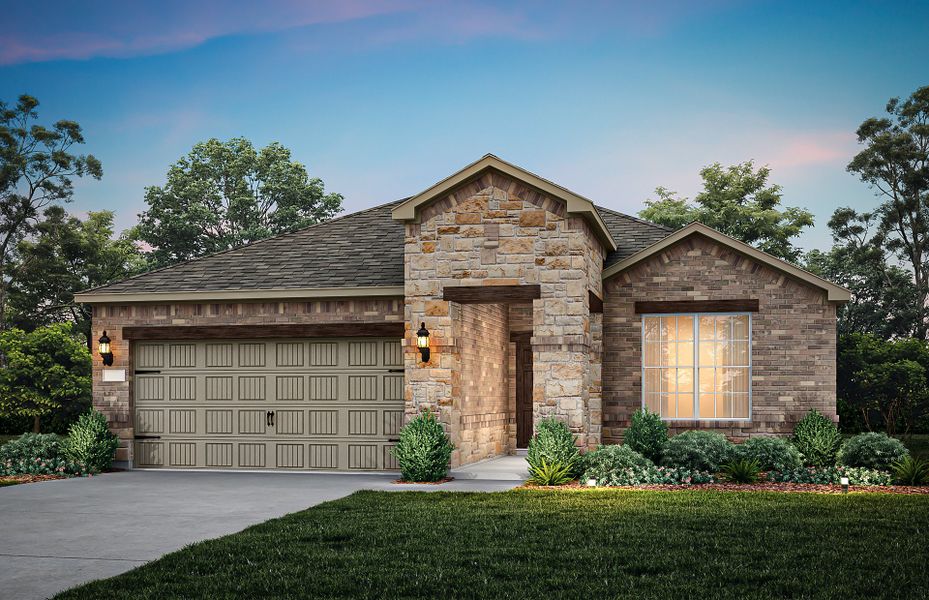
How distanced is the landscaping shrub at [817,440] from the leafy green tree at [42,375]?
2343 cm

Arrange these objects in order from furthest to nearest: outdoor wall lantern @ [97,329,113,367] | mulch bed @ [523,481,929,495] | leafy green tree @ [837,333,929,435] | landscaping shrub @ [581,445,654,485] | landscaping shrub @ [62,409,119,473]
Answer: leafy green tree @ [837,333,929,435] < outdoor wall lantern @ [97,329,113,367] < landscaping shrub @ [62,409,119,473] < landscaping shrub @ [581,445,654,485] < mulch bed @ [523,481,929,495]

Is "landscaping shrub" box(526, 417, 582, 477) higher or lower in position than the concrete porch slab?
higher

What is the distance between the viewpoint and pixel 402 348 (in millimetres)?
17000

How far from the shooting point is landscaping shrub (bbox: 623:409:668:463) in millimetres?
15828

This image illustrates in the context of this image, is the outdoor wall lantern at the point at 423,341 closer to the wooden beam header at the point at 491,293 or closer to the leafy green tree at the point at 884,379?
the wooden beam header at the point at 491,293

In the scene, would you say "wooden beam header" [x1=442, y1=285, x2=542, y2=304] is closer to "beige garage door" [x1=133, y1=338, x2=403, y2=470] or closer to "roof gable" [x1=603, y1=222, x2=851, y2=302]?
"beige garage door" [x1=133, y1=338, x2=403, y2=470]

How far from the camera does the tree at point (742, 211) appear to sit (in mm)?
39188

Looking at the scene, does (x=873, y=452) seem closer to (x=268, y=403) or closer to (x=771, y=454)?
(x=771, y=454)

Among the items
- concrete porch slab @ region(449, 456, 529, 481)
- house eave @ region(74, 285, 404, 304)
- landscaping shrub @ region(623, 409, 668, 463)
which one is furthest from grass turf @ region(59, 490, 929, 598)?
house eave @ region(74, 285, 404, 304)

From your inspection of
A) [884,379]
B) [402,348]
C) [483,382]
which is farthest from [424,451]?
[884,379]

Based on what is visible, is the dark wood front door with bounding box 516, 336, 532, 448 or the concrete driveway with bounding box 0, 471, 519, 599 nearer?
the concrete driveway with bounding box 0, 471, 519, 599

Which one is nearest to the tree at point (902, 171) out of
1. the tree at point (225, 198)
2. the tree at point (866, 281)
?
the tree at point (866, 281)

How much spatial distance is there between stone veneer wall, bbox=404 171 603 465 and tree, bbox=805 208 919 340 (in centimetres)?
2815

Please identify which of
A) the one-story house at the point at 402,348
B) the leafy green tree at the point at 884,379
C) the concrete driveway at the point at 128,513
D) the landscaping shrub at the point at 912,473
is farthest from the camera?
the leafy green tree at the point at 884,379
